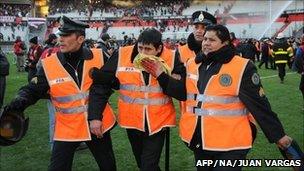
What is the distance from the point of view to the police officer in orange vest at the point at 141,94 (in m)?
4.89

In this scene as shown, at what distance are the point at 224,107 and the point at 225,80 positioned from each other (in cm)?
24

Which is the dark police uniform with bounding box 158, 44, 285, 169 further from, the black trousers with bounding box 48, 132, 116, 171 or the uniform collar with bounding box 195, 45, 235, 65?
the black trousers with bounding box 48, 132, 116, 171

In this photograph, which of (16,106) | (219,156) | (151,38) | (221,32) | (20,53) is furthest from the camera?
(20,53)

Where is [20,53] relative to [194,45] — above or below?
below

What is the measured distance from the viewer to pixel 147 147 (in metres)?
4.94

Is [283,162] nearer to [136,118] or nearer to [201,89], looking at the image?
[201,89]

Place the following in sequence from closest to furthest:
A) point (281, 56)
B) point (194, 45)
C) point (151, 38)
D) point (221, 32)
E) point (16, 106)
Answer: point (221, 32), point (16, 106), point (151, 38), point (194, 45), point (281, 56)

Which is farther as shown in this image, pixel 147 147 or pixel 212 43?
pixel 147 147

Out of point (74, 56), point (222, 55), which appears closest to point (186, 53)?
point (74, 56)

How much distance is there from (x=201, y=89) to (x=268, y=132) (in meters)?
0.72

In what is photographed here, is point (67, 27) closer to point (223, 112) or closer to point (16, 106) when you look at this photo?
point (16, 106)

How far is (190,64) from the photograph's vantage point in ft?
15.4

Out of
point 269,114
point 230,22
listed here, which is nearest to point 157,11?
point 230,22

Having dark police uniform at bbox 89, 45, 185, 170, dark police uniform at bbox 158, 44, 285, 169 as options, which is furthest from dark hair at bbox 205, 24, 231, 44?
dark police uniform at bbox 89, 45, 185, 170
